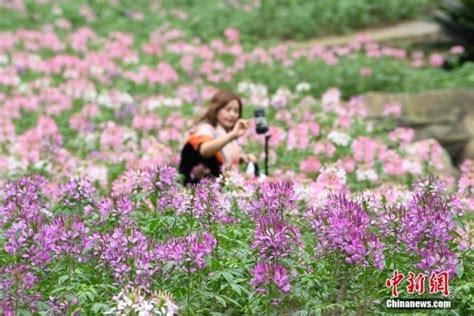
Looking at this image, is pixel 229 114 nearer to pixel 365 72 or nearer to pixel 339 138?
pixel 339 138

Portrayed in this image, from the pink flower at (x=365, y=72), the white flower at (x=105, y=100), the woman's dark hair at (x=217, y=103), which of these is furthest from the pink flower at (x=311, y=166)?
the pink flower at (x=365, y=72)

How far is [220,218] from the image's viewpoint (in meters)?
4.62

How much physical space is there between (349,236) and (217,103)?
3.64 m

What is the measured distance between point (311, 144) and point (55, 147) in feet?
7.66

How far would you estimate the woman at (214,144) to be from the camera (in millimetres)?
7137

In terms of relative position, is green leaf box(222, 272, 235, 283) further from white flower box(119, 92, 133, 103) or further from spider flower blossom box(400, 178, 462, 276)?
white flower box(119, 92, 133, 103)

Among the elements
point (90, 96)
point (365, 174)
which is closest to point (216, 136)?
Result: point (365, 174)

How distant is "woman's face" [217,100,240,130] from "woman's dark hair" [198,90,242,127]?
2 cm

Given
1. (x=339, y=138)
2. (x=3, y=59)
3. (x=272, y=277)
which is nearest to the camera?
(x=272, y=277)

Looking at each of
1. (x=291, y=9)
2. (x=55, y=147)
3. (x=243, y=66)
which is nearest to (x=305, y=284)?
(x=55, y=147)

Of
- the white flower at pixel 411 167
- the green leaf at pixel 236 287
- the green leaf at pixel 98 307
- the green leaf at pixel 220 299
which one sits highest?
the green leaf at pixel 236 287

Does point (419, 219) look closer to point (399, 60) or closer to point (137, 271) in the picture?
point (137, 271)

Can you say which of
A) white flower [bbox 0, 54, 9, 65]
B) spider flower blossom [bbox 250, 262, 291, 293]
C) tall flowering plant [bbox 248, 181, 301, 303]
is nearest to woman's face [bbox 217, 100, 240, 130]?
tall flowering plant [bbox 248, 181, 301, 303]

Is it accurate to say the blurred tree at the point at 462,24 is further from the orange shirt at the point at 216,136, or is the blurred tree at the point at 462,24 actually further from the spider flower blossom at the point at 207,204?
the spider flower blossom at the point at 207,204
